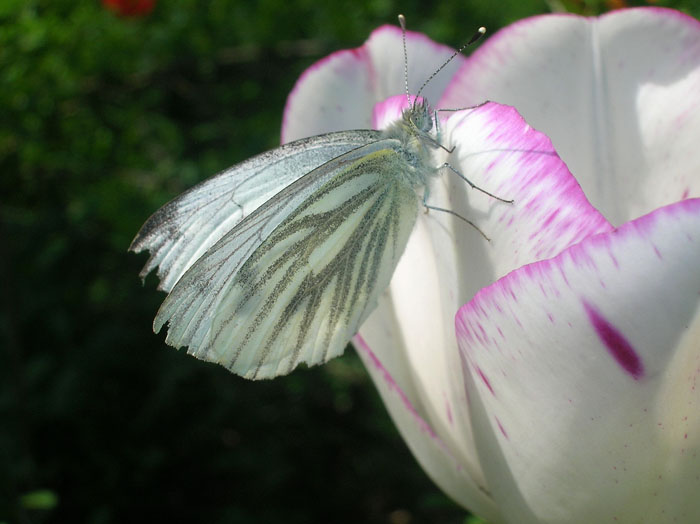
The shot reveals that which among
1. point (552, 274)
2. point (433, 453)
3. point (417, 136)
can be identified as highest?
point (417, 136)

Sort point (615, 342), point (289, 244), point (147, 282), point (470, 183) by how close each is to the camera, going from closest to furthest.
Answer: point (615, 342) < point (470, 183) < point (289, 244) < point (147, 282)

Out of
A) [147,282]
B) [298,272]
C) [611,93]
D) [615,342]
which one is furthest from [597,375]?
[147,282]

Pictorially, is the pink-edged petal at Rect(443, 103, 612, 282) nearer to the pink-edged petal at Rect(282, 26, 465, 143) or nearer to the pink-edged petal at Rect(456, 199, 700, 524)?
the pink-edged petal at Rect(456, 199, 700, 524)

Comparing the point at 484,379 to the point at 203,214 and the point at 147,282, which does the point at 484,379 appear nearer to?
the point at 203,214

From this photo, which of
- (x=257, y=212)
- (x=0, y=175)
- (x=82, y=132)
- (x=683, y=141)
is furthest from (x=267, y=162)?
(x=0, y=175)

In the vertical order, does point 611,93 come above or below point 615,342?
above

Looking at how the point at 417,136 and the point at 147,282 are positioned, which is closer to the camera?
the point at 417,136

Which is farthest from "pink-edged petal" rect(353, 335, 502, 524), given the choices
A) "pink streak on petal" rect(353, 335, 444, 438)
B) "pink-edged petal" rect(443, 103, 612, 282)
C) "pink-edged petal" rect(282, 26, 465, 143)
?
"pink-edged petal" rect(282, 26, 465, 143)
